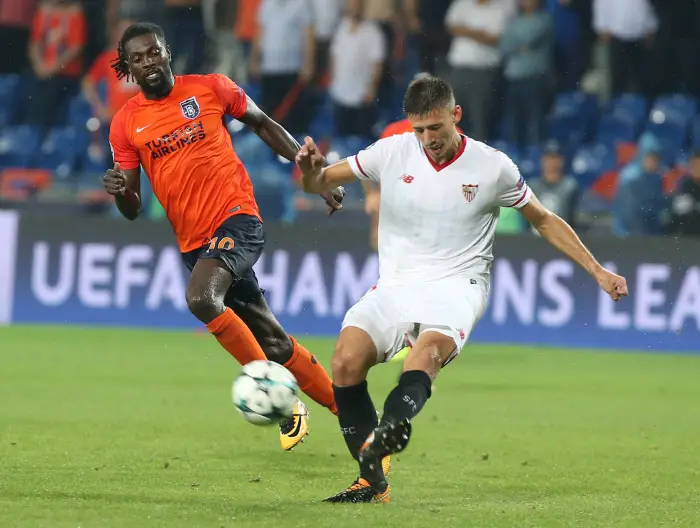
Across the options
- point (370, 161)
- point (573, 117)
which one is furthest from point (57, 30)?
point (370, 161)

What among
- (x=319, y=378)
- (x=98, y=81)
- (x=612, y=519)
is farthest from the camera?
(x=98, y=81)

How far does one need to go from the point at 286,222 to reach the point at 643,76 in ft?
15.7

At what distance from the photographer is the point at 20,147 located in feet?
57.4

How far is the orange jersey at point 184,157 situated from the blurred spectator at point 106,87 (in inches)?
346

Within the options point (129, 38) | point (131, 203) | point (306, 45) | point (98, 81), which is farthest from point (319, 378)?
point (98, 81)

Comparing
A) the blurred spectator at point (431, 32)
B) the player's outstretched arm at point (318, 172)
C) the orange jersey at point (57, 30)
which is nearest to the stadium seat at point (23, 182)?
the orange jersey at point (57, 30)

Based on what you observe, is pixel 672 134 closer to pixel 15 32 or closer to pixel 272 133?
pixel 15 32

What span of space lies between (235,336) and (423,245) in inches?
51.3

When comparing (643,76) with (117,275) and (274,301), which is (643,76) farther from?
(117,275)

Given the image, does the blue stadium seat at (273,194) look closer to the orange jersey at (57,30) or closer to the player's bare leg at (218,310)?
the orange jersey at (57,30)

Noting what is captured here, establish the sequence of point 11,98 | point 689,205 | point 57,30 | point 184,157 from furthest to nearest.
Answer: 1. point 11,98
2. point 57,30
3. point 689,205
4. point 184,157

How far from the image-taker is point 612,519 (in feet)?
18.5

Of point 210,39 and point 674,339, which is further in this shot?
point 210,39

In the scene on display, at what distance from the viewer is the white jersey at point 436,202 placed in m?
6.21
